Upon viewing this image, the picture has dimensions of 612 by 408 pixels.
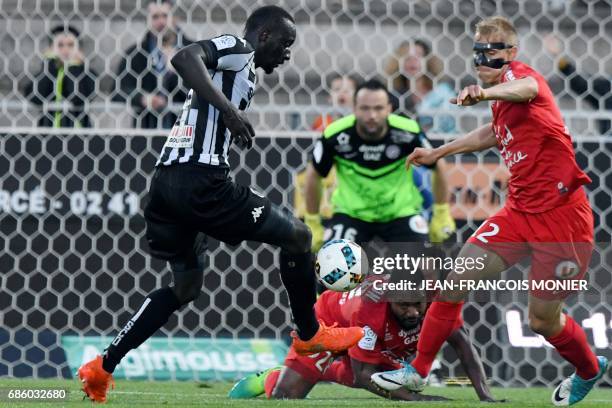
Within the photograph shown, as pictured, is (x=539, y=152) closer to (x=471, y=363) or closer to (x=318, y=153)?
(x=471, y=363)

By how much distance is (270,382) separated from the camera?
18.1 ft

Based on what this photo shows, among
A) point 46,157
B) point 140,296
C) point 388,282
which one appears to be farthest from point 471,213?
point 46,157

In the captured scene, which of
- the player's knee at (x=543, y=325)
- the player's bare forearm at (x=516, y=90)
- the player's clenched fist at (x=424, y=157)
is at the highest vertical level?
the player's bare forearm at (x=516, y=90)

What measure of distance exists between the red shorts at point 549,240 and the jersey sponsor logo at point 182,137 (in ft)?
4.20

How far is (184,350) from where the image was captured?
22.2 feet

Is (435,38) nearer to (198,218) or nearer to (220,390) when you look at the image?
(220,390)

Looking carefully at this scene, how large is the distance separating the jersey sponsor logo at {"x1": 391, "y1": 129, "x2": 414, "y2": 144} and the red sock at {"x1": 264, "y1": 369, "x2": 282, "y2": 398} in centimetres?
171

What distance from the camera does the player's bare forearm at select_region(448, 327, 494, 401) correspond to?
17.1 ft

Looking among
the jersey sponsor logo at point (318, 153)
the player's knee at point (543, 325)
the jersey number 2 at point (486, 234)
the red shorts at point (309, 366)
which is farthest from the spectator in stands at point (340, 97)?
the player's knee at point (543, 325)

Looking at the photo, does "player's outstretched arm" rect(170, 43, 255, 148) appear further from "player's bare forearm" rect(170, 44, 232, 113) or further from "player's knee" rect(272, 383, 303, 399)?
"player's knee" rect(272, 383, 303, 399)

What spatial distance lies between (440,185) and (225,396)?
198cm

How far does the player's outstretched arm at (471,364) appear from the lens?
5215mm

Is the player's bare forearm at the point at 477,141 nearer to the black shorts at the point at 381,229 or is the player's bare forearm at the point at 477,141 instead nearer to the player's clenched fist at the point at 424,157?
the player's clenched fist at the point at 424,157

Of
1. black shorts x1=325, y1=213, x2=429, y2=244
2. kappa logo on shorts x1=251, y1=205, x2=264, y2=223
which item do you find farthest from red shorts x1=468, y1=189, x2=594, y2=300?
black shorts x1=325, y1=213, x2=429, y2=244
